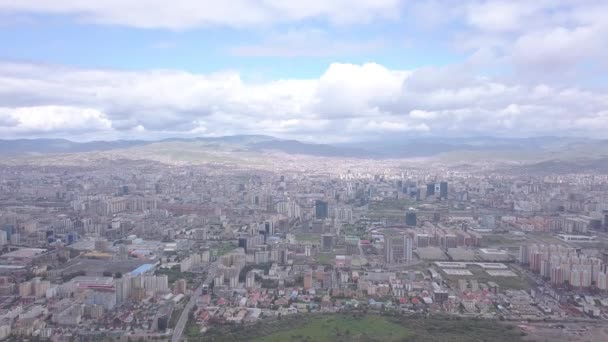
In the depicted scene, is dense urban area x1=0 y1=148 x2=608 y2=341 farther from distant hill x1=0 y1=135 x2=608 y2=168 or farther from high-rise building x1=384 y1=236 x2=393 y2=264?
distant hill x1=0 y1=135 x2=608 y2=168

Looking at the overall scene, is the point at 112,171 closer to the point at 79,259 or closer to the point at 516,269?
the point at 79,259

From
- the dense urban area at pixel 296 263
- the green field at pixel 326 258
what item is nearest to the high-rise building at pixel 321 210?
the dense urban area at pixel 296 263

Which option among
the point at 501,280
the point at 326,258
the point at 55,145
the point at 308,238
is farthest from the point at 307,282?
the point at 55,145

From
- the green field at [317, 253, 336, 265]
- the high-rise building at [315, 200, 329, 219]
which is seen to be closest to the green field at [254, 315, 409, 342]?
the green field at [317, 253, 336, 265]

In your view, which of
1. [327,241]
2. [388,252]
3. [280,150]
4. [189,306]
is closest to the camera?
[189,306]

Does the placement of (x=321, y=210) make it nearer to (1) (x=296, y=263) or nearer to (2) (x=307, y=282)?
(1) (x=296, y=263)

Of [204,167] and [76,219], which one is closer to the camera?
Result: [76,219]

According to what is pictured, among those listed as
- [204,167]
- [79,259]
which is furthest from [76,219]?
[204,167]
